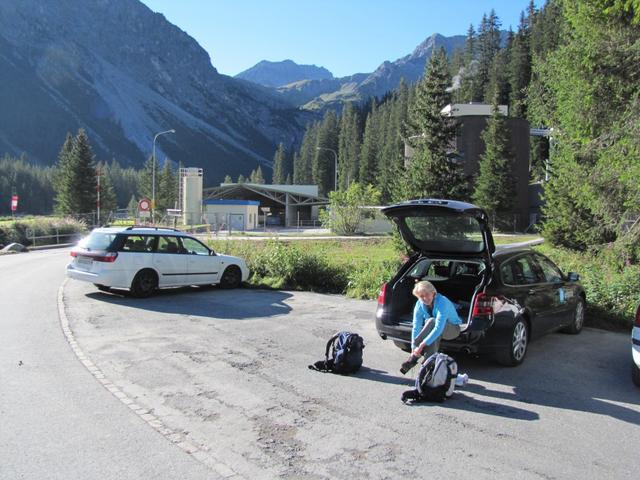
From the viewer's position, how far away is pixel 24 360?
707cm

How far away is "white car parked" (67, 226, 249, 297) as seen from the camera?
12414 mm

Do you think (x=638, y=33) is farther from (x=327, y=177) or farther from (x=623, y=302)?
(x=327, y=177)

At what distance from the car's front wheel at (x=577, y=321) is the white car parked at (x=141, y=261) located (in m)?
8.60

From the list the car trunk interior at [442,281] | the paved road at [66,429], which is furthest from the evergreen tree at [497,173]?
the paved road at [66,429]

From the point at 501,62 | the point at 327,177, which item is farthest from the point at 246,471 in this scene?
the point at 327,177

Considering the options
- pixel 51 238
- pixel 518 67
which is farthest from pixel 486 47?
pixel 51 238

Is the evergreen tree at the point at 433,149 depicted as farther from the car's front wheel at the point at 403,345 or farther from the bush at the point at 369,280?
the car's front wheel at the point at 403,345

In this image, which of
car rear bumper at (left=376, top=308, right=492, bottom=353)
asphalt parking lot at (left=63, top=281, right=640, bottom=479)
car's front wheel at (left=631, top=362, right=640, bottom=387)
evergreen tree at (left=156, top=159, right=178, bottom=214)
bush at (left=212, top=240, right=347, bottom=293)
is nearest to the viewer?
asphalt parking lot at (left=63, top=281, right=640, bottom=479)

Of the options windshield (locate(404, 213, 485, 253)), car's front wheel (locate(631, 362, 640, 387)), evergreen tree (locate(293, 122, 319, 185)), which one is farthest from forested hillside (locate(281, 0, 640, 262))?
evergreen tree (locate(293, 122, 319, 185))

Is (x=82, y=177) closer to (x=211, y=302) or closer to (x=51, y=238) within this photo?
(x=51, y=238)

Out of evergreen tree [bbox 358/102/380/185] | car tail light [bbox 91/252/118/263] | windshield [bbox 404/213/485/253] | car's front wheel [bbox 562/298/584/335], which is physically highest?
evergreen tree [bbox 358/102/380/185]

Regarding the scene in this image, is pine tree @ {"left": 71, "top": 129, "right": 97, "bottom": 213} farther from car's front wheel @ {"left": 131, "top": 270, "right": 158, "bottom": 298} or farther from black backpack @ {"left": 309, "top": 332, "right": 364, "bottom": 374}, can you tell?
black backpack @ {"left": 309, "top": 332, "right": 364, "bottom": 374}

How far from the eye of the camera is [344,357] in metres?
6.55

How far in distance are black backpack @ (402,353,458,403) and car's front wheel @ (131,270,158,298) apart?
28.3ft
